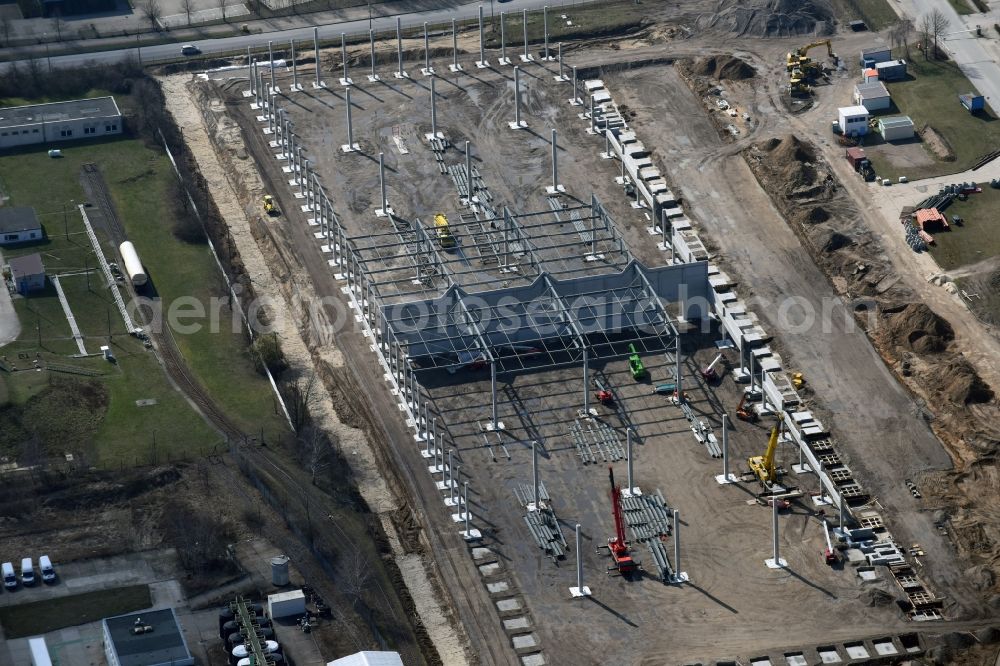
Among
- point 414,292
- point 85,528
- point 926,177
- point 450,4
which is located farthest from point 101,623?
point 450,4

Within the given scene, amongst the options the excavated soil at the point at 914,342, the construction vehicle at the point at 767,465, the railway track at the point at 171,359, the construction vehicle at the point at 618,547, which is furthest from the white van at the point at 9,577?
the excavated soil at the point at 914,342

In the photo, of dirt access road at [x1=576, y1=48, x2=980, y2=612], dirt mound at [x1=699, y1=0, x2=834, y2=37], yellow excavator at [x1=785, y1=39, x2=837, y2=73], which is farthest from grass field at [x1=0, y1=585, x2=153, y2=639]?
dirt mound at [x1=699, y1=0, x2=834, y2=37]

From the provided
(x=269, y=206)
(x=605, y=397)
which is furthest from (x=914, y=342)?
(x=269, y=206)

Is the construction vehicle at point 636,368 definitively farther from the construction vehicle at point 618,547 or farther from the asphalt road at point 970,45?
the asphalt road at point 970,45

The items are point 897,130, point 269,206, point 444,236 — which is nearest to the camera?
point 444,236

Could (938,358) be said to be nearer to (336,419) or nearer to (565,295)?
(565,295)

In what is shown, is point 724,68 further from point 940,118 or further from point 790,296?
point 790,296
